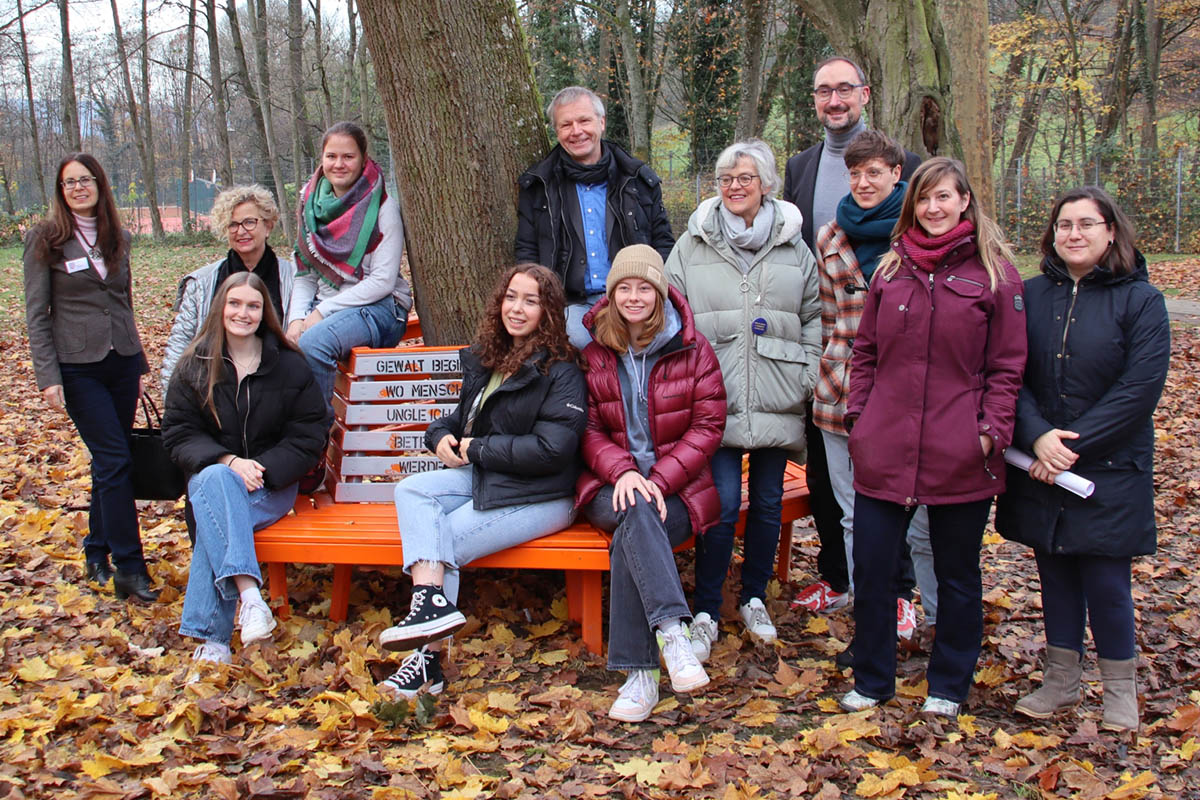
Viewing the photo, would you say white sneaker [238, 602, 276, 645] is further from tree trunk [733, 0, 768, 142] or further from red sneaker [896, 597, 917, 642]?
tree trunk [733, 0, 768, 142]

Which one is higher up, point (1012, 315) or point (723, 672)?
point (1012, 315)

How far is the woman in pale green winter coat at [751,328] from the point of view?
4.02 metres

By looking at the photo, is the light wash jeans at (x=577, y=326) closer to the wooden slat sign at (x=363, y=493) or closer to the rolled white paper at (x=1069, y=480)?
the wooden slat sign at (x=363, y=493)

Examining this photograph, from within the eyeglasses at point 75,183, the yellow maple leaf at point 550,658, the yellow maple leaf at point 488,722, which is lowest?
the yellow maple leaf at point 550,658

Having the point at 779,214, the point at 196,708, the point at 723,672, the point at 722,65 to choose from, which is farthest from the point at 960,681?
the point at 722,65

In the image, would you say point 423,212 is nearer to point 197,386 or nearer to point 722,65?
point 197,386

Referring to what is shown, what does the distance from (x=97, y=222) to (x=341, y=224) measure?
1.13 meters

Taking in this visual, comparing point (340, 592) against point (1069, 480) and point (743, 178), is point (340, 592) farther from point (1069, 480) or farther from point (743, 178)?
point (1069, 480)

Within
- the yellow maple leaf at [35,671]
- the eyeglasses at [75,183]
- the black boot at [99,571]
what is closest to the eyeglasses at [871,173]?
the eyeglasses at [75,183]

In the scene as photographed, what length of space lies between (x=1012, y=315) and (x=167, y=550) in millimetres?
4489

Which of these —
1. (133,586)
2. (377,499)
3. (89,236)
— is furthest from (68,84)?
(377,499)

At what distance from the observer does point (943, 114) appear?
641 cm

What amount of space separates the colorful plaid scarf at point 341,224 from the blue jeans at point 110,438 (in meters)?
1.04

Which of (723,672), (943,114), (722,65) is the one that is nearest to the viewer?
(723,672)
